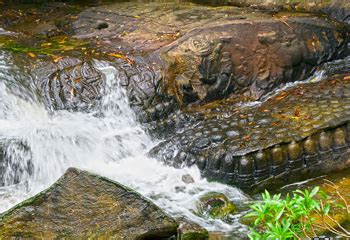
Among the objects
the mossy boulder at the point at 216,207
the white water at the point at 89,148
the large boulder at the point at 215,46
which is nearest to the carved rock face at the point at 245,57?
the large boulder at the point at 215,46

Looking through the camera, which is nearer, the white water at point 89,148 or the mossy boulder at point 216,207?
the mossy boulder at point 216,207

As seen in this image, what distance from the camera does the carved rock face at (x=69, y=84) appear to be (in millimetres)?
5559

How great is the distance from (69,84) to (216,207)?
2.35 m

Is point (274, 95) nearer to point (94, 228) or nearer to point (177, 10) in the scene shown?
point (177, 10)

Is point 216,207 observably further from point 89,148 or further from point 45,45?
point 45,45

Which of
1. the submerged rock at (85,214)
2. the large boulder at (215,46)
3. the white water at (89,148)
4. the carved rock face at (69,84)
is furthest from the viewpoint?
the large boulder at (215,46)

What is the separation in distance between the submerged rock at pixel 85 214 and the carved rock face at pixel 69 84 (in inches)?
74.9

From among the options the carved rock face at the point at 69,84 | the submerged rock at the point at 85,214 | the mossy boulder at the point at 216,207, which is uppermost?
the carved rock face at the point at 69,84

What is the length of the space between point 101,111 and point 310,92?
2650mm

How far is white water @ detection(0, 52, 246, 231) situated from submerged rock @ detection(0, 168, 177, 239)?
0.98 meters

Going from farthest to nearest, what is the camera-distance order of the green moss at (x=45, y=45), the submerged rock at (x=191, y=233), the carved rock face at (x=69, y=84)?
the green moss at (x=45, y=45)
the carved rock face at (x=69, y=84)
the submerged rock at (x=191, y=233)

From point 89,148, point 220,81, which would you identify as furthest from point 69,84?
point 220,81

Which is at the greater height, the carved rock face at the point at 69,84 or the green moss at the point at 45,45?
the green moss at the point at 45,45

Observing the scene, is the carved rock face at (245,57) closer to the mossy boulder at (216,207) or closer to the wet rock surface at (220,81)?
the wet rock surface at (220,81)
